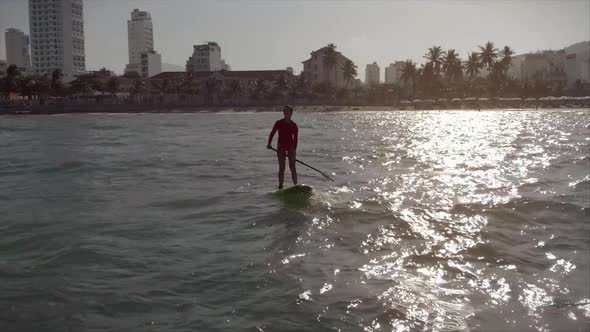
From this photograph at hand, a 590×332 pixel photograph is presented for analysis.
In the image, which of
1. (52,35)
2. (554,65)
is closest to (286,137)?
(554,65)

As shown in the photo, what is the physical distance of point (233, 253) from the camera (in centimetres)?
656

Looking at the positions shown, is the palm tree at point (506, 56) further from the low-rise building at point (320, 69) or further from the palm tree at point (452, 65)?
the low-rise building at point (320, 69)

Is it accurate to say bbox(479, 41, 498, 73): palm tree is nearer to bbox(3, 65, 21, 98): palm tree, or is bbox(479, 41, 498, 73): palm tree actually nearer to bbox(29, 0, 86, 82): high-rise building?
bbox(3, 65, 21, 98): palm tree

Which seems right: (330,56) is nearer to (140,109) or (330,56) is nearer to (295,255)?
(140,109)

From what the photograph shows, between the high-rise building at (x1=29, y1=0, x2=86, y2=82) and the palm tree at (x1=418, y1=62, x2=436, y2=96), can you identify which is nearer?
the palm tree at (x1=418, y1=62, x2=436, y2=96)

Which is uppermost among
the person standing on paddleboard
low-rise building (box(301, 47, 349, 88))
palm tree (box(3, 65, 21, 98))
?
low-rise building (box(301, 47, 349, 88))

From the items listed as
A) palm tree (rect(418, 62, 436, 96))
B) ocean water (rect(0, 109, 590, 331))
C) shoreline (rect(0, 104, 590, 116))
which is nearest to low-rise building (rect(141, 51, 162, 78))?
shoreline (rect(0, 104, 590, 116))

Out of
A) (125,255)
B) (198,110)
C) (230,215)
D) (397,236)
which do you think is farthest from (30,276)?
(198,110)

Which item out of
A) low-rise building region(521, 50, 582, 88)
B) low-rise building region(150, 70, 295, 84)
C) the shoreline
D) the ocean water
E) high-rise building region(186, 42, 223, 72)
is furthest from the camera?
high-rise building region(186, 42, 223, 72)

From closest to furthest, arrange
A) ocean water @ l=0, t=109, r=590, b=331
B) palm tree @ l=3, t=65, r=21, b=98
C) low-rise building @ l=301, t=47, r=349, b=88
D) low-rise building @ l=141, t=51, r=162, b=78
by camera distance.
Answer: ocean water @ l=0, t=109, r=590, b=331, palm tree @ l=3, t=65, r=21, b=98, low-rise building @ l=301, t=47, r=349, b=88, low-rise building @ l=141, t=51, r=162, b=78

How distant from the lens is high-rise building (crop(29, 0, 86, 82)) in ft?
611

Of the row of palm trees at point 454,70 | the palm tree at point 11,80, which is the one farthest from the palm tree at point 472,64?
the palm tree at point 11,80

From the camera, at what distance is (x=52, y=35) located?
186 metres

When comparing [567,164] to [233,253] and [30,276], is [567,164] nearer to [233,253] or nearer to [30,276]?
[233,253]
